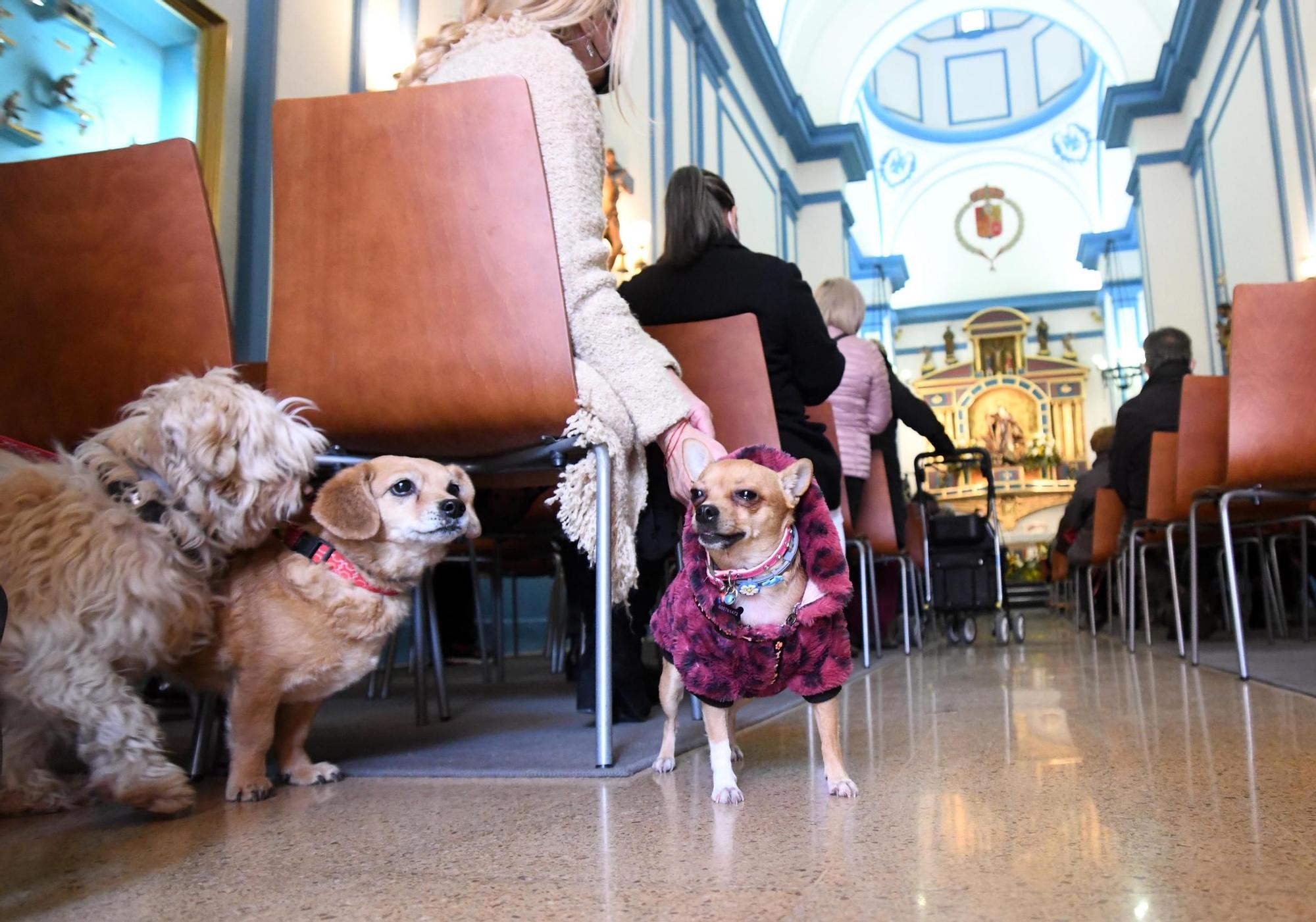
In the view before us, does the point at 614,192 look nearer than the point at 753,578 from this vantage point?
No

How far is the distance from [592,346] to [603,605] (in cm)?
40

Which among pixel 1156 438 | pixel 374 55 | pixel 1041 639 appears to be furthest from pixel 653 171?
pixel 1156 438

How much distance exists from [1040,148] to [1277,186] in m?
12.3

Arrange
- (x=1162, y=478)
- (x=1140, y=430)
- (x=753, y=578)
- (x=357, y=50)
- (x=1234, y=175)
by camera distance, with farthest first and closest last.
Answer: (x=1234, y=175) < (x=1140, y=430) < (x=357, y=50) < (x=1162, y=478) < (x=753, y=578)

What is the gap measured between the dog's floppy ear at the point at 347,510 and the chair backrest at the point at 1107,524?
153 inches

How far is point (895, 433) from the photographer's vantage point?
4516 millimetres

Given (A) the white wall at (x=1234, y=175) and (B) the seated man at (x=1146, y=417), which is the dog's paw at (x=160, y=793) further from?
(A) the white wall at (x=1234, y=175)

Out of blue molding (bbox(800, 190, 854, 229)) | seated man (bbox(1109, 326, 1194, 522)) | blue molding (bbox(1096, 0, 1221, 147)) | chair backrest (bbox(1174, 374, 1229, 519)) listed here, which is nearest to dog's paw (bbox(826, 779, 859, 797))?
chair backrest (bbox(1174, 374, 1229, 519))

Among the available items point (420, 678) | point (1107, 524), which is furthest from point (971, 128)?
point (420, 678)

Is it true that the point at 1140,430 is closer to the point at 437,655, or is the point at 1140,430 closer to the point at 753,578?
the point at 437,655

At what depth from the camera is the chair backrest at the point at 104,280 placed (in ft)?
5.21

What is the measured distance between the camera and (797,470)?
4.53 ft

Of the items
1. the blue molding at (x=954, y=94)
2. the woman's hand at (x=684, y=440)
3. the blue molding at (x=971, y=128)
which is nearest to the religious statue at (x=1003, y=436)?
the blue molding at (x=971, y=128)

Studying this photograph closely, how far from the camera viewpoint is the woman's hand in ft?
5.29
